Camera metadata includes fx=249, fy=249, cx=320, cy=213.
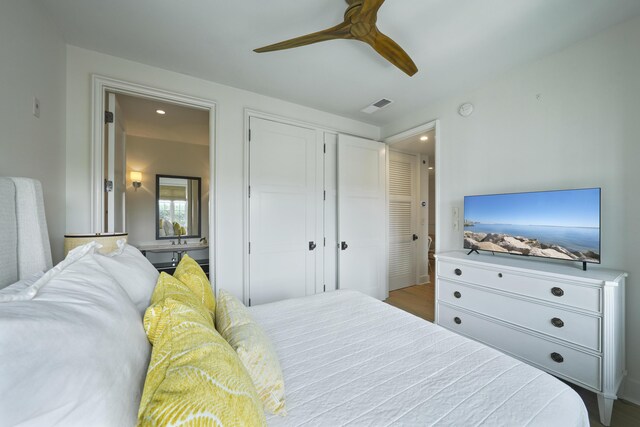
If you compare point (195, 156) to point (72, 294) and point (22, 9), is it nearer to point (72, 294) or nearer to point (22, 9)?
point (22, 9)

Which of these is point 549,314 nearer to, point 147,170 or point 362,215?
point 362,215

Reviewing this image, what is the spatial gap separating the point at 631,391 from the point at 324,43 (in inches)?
129

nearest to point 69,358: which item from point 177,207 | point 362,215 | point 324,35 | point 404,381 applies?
point 404,381

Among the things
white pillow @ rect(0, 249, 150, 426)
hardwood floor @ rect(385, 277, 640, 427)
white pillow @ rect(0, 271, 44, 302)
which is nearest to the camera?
white pillow @ rect(0, 249, 150, 426)

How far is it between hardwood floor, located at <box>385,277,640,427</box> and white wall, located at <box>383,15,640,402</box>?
14cm

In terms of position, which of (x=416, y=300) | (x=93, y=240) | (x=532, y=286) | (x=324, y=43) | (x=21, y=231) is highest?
(x=324, y=43)

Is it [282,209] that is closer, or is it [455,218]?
[455,218]

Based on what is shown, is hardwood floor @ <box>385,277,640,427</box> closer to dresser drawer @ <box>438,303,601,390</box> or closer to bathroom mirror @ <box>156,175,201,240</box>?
dresser drawer @ <box>438,303,601,390</box>

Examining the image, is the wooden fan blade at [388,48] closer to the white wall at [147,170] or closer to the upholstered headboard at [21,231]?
the upholstered headboard at [21,231]

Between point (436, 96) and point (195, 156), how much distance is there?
4.14 m

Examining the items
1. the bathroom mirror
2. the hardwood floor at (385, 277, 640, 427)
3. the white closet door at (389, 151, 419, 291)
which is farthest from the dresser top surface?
the bathroom mirror

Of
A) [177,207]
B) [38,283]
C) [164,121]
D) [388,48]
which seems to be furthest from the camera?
[177,207]

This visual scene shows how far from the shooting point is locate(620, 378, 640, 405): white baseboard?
1670 millimetres

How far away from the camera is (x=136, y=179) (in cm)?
420
